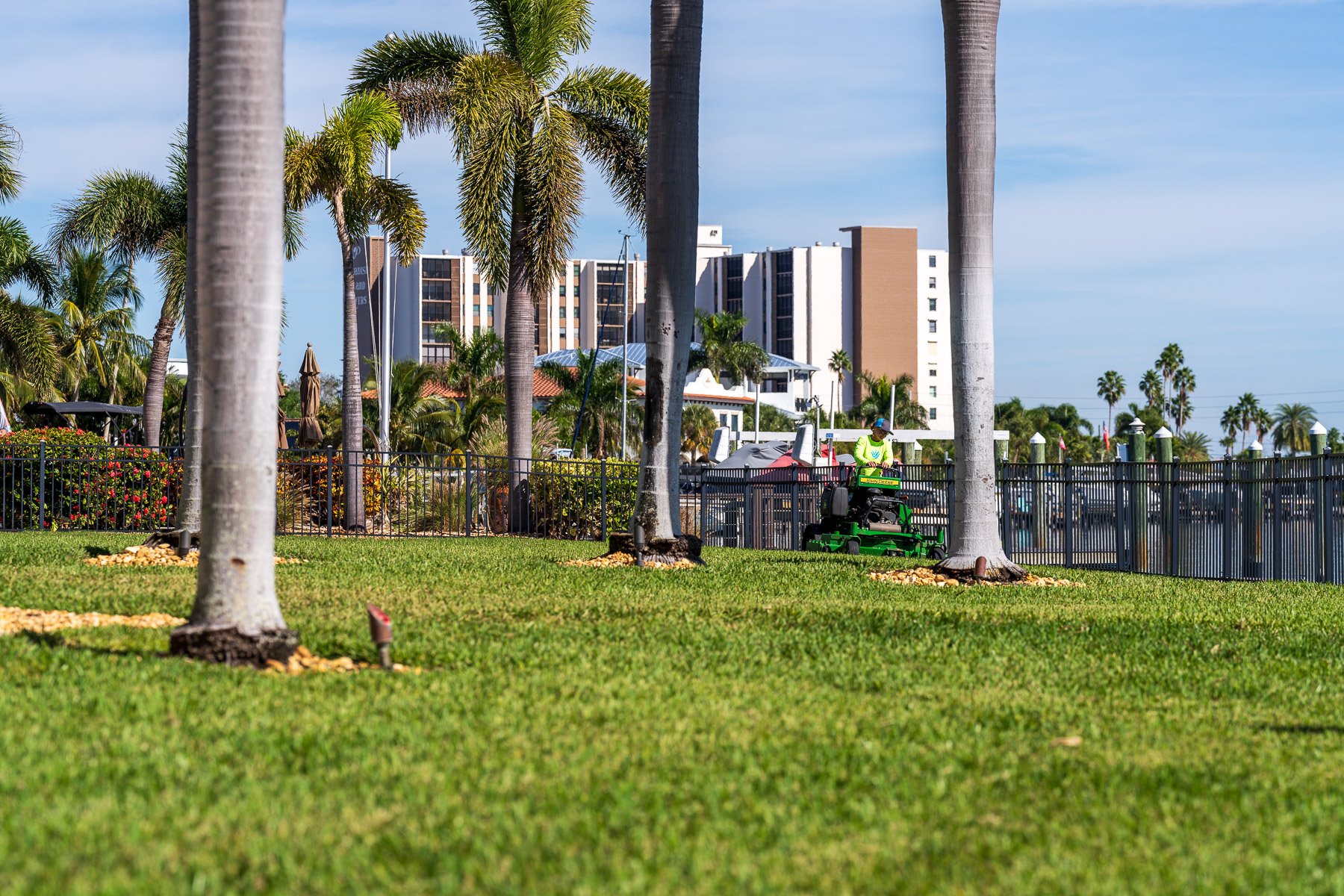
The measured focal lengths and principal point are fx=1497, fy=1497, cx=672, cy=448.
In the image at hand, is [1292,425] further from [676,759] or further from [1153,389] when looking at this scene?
[676,759]

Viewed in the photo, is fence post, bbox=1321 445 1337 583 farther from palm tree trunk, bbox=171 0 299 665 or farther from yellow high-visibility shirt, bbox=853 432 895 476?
palm tree trunk, bbox=171 0 299 665

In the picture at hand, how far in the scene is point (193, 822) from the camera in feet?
15.4

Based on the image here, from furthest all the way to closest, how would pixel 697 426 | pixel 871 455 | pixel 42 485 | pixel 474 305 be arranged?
pixel 474 305 < pixel 697 426 < pixel 42 485 < pixel 871 455

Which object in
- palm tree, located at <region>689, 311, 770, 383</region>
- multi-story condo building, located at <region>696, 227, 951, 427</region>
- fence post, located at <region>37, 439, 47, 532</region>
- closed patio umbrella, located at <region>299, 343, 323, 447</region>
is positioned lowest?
fence post, located at <region>37, 439, 47, 532</region>

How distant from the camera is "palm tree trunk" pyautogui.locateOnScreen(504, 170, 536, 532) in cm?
2784

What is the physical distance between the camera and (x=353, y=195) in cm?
3039

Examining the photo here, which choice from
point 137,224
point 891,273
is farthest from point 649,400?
point 891,273

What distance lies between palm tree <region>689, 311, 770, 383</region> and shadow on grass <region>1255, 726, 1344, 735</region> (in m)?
102

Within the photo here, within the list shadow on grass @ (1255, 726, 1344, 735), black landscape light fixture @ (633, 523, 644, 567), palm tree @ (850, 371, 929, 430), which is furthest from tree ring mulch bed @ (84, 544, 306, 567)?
palm tree @ (850, 371, 929, 430)

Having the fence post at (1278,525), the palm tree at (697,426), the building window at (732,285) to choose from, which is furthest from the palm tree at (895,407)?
the fence post at (1278,525)

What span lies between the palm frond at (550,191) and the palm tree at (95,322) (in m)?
34.3

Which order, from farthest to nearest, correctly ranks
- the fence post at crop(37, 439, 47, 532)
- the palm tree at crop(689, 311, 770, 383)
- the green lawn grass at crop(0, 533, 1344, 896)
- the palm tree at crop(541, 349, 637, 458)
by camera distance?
the palm tree at crop(689, 311, 770, 383), the palm tree at crop(541, 349, 637, 458), the fence post at crop(37, 439, 47, 532), the green lawn grass at crop(0, 533, 1344, 896)

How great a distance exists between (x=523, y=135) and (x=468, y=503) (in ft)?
22.6

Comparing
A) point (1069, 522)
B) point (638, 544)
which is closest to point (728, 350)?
point (1069, 522)
